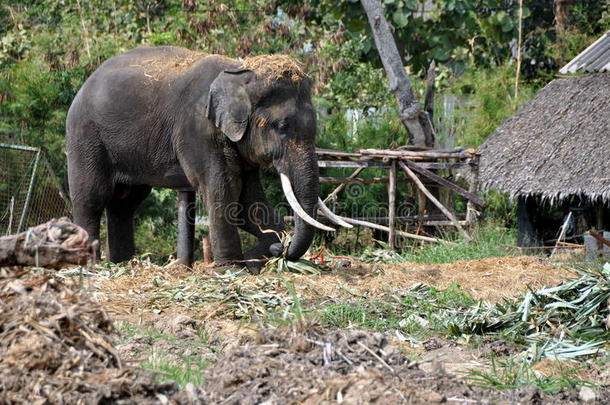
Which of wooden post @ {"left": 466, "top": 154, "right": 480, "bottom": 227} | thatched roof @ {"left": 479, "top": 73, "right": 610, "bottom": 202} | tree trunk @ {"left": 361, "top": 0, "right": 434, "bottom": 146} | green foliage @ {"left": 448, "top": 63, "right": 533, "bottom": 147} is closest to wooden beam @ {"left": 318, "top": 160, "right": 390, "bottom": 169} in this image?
wooden post @ {"left": 466, "top": 154, "right": 480, "bottom": 227}

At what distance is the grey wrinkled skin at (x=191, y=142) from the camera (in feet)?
32.4

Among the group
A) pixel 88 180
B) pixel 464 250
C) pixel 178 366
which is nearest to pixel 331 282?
pixel 88 180

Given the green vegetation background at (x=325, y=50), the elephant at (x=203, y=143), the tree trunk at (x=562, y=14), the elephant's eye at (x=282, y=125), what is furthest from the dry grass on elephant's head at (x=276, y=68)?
the tree trunk at (x=562, y=14)

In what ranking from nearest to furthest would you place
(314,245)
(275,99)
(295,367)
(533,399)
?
(295,367)
(533,399)
(275,99)
(314,245)

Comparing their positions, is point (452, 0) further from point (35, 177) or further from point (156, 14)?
point (35, 177)

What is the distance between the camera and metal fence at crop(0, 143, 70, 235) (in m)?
14.0

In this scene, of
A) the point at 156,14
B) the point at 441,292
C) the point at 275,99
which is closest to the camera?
the point at 441,292

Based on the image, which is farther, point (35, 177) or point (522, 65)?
point (522, 65)

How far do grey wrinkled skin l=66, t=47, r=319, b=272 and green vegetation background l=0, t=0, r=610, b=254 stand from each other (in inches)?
158

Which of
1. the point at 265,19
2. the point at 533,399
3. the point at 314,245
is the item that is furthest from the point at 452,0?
the point at 533,399

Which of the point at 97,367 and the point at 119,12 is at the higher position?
the point at 119,12

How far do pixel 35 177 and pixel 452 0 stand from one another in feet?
31.6

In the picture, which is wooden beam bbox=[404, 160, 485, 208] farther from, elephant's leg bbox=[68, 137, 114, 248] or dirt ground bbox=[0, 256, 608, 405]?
dirt ground bbox=[0, 256, 608, 405]

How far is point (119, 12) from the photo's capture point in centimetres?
1825
